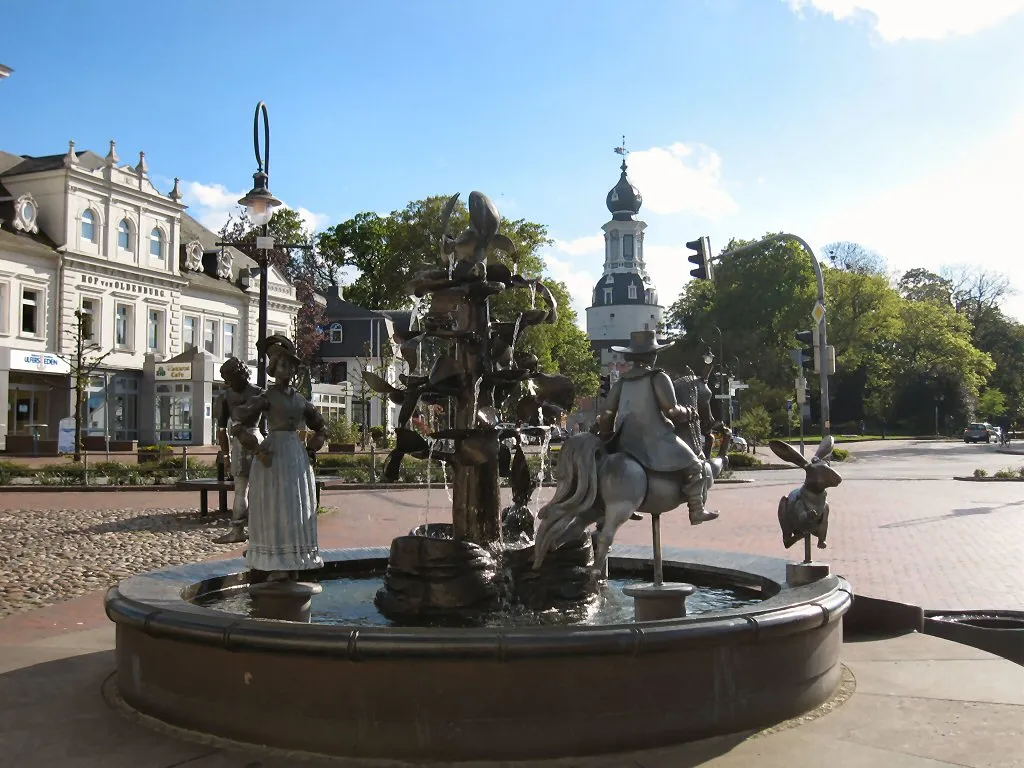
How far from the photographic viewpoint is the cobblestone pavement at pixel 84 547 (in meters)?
10.3

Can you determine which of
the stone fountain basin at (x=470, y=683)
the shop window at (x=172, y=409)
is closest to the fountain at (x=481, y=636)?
the stone fountain basin at (x=470, y=683)

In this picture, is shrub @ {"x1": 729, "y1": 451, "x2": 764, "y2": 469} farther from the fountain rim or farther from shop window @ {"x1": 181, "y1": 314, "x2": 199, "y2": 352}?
the fountain rim

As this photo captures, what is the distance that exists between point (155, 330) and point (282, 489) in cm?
4191

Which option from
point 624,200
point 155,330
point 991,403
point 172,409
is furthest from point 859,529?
point 624,200

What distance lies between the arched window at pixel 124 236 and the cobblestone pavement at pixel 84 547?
88.6 feet

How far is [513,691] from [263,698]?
1.31m

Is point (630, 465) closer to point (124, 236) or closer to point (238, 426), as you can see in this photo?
point (238, 426)

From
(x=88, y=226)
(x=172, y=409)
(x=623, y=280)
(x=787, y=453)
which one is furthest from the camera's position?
(x=623, y=280)

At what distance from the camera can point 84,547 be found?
13406 millimetres

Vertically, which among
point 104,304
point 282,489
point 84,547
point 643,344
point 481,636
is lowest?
point 84,547

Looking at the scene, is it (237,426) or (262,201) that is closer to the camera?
(237,426)

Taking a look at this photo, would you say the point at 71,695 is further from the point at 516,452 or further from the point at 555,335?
the point at 555,335

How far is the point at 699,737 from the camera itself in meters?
4.91

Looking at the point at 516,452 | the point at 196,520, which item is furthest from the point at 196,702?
the point at 196,520
